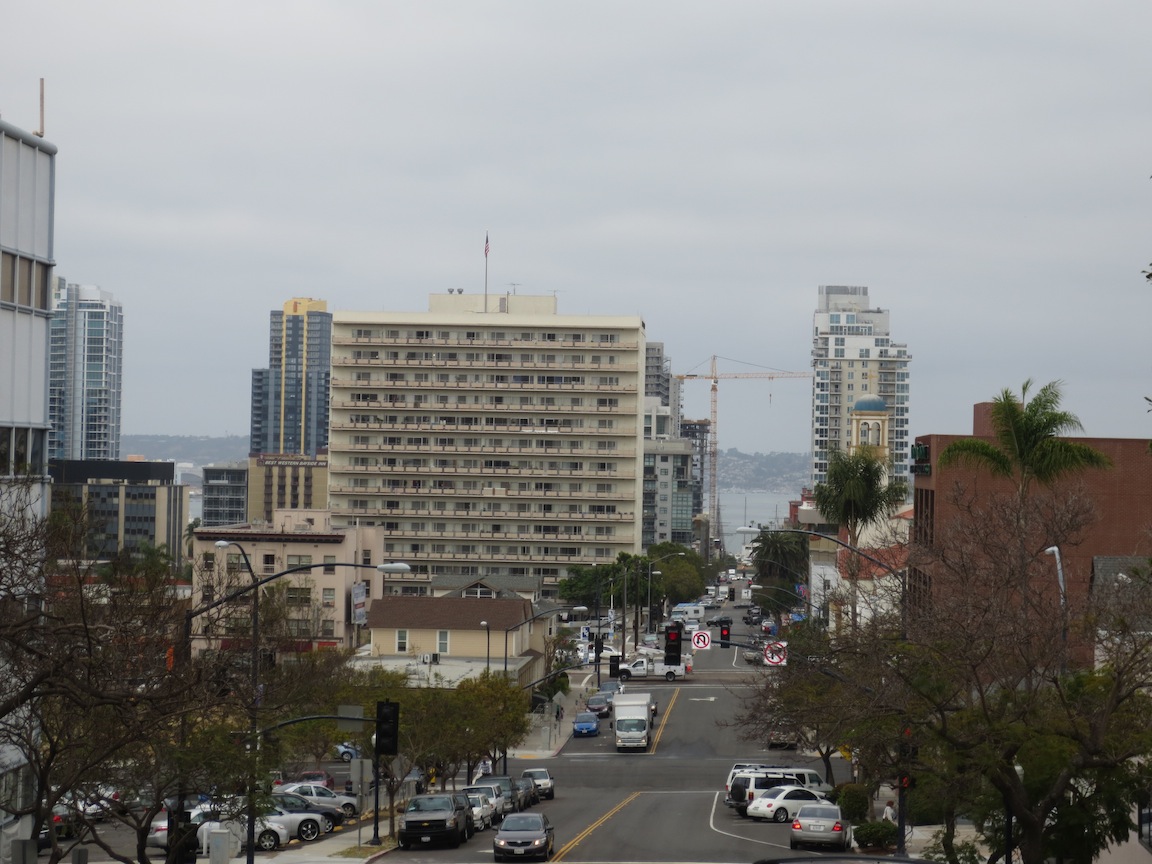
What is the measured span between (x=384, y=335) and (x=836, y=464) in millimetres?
92161

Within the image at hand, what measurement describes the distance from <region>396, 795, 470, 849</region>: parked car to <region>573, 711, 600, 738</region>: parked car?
1527 inches

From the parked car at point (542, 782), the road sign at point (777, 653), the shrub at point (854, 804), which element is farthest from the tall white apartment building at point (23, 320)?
the shrub at point (854, 804)

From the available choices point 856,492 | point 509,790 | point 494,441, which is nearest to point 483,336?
point 494,441

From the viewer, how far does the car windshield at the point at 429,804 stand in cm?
4288

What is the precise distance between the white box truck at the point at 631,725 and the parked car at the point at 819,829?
3187 cm

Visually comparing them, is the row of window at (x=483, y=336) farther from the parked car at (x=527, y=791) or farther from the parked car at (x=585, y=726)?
the parked car at (x=527, y=791)

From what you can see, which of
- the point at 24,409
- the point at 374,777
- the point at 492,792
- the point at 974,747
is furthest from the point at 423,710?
the point at 974,747

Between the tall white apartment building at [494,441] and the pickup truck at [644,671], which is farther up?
the tall white apartment building at [494,441]

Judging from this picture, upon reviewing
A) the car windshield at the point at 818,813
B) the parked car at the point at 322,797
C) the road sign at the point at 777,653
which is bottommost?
the parked car at the point at 322,797

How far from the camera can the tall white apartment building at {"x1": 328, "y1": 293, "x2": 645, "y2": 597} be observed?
155 meters

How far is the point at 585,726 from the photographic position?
82.1 metres

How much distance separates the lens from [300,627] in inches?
3142

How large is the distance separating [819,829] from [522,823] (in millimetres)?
8372

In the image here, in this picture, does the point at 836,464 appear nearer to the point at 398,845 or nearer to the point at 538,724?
the point at 538,724
